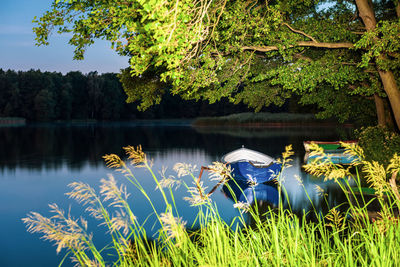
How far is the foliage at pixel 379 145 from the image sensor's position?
15.3 m

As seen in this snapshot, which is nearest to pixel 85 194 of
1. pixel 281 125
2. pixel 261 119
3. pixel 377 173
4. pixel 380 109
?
pixel 377 173

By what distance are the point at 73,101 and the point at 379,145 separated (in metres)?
122

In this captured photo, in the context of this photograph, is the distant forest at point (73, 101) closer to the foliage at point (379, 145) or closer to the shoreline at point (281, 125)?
the shoreline at point (281, 125)

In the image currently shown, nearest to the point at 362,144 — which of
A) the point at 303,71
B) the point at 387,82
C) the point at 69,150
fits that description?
the point at 387,82

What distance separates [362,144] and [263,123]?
5103 cm

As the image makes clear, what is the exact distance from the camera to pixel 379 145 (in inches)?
675

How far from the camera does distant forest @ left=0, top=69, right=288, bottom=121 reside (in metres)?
113

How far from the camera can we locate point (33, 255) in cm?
1109

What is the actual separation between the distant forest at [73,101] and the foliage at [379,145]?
97.7 meters

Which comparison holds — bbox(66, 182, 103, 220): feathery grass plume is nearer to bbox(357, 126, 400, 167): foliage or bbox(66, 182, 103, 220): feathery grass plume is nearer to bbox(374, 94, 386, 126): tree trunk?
bbox(357, 126, 400, 167): foliage

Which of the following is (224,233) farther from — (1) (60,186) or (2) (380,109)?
(2) (380,109)

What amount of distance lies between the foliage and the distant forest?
321 ft

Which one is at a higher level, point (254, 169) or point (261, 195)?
point (254, 169)

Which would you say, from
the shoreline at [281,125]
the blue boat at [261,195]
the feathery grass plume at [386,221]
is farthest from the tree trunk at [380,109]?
the shoreline at [281,125]
